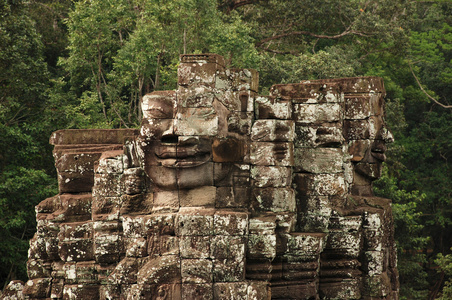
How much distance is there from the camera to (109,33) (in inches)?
974

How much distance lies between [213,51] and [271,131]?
12662mm

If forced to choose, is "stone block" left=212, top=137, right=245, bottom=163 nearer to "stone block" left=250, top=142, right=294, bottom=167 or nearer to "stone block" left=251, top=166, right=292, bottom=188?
"stone block" left=250, top=142, right=294, bottom=167

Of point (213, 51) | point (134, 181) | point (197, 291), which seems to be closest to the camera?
point (197, 291)

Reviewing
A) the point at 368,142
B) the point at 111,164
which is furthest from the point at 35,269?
the point at 368,142

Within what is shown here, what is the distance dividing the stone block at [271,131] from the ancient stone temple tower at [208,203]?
16 mm

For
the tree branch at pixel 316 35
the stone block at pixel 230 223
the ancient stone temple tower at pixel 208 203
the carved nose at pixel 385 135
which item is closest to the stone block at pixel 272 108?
the ancient stone temple tower at pixel 208 203

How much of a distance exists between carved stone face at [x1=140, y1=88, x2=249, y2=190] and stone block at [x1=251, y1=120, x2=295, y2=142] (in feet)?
1.31

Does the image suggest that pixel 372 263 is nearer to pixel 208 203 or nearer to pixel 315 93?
pixel 315 93

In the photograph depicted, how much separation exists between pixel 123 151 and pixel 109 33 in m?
13.6

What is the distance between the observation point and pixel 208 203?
11414 mm

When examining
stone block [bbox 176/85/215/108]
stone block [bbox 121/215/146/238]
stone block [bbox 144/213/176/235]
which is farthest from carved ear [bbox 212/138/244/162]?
stone block [bbox 121/215/146/238]

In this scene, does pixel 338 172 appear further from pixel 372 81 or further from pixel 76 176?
pixel 76 176

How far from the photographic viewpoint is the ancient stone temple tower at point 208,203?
11180 mm

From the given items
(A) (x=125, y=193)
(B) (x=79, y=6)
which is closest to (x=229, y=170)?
(A) (x=125, y=193)
